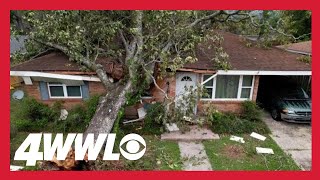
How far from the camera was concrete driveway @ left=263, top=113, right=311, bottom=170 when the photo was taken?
374 inches

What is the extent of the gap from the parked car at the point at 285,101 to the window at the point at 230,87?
4.52 ft

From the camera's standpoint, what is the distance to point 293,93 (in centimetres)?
1279

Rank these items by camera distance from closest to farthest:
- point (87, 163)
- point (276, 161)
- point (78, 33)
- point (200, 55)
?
1. point (87, 163)
2. point (276, 161)
3. point (78, 33)
4. point (200, 55)

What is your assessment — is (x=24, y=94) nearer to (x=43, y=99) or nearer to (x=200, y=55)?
(x=43, y=99)

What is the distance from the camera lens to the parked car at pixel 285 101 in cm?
1171

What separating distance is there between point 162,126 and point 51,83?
5.08 meters

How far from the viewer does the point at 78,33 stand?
428 inches

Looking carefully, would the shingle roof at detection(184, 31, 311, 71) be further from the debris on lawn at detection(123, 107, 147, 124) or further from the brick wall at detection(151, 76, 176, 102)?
the debris on lawn at detection(123, 107, 147, 124)

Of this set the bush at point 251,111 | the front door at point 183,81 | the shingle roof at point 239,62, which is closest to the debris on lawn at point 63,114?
the shingle roof at point 239,62

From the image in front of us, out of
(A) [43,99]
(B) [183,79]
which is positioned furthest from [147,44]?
(A) [43,99]

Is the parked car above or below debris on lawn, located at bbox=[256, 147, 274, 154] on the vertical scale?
above

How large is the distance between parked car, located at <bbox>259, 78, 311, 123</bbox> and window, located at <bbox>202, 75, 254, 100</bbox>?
1.38m

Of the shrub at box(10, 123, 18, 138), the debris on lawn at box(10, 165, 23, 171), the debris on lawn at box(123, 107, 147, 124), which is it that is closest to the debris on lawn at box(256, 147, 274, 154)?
the debris on lawn at box(123, 107, 147, 124)

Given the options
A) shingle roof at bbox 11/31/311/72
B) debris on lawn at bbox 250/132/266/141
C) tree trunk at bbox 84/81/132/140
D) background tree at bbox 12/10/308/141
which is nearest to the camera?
tree trunk at bbox 84/81/132/140
